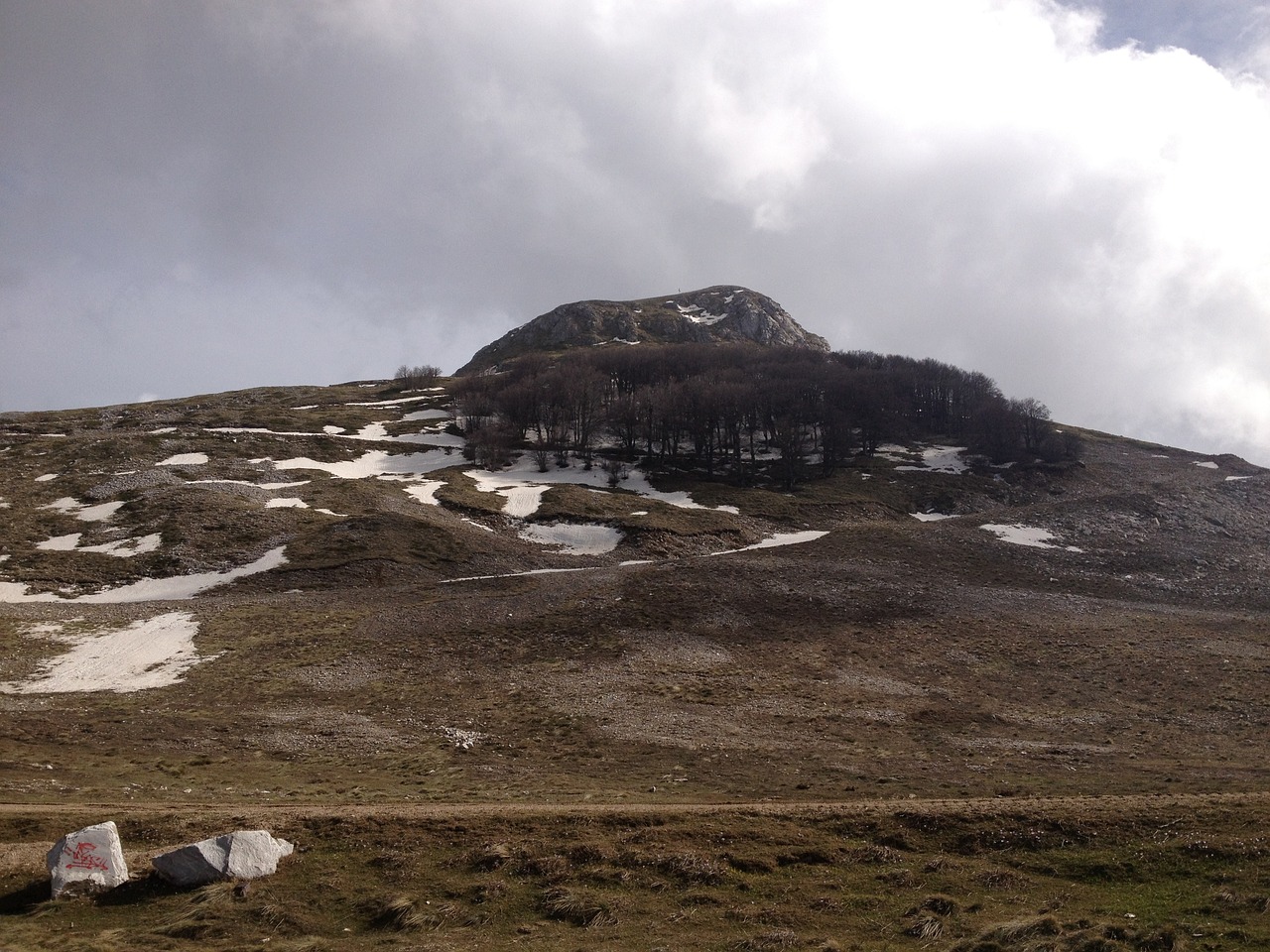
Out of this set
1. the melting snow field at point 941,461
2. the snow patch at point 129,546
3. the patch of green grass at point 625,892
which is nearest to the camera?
the patch of green grass at point 625,892

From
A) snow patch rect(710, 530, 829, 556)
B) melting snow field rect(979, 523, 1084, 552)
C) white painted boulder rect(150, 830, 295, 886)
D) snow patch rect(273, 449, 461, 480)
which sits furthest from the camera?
snow patch rect(273, 449, 461, 480)

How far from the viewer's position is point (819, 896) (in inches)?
622

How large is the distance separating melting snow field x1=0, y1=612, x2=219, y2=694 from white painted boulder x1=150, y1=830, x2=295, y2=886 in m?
24.0

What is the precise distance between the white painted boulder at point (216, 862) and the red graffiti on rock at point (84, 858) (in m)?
1.02

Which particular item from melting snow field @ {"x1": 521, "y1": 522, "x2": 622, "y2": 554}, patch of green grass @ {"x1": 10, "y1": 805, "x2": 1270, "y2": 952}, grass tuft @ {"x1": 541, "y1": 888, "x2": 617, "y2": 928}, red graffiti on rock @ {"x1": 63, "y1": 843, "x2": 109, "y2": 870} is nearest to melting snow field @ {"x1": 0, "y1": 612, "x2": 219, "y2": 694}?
patch of green grass @ {"x1": 10, "y1": 805, "x2": 1270, "y2": 952}

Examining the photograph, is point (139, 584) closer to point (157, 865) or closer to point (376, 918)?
point (157, 865)

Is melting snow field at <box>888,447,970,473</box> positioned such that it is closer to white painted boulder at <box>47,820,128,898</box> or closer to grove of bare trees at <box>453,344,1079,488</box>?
grove of bare trees at <box>453,344,1079,488</box>

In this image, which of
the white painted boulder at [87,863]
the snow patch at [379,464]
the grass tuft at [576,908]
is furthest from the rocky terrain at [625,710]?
the snow patch at [379,464]

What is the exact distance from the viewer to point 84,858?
634 inches

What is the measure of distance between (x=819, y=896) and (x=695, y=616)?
3221 centimetres

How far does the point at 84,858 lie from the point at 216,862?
273 cm

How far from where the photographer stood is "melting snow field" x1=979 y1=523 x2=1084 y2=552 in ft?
Result: 226

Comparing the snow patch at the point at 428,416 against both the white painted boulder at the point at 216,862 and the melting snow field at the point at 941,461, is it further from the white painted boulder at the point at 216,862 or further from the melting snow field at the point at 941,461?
the white painted boulder at the point at 216,862

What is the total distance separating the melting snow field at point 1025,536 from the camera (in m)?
68.8
